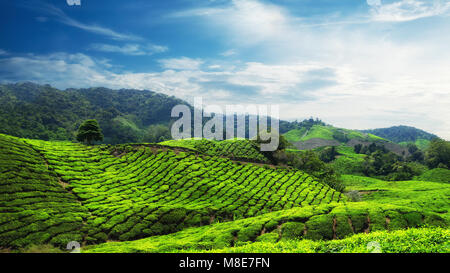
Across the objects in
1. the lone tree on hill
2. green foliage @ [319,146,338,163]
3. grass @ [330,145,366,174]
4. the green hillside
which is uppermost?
the lone tree on hill

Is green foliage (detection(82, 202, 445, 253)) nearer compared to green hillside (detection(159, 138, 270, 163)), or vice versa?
green foliage (detection(82, 202, 445, 253))

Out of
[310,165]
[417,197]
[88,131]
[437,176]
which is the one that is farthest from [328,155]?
[88,131]

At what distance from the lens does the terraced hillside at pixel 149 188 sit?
2905cm

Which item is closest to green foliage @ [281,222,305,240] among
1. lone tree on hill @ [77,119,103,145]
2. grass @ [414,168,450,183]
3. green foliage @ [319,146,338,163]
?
lone tree on hill @ [77,119,103,145]

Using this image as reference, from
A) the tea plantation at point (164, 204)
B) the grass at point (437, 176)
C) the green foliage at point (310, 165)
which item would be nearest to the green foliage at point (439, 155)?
the grass at point (437, 176)

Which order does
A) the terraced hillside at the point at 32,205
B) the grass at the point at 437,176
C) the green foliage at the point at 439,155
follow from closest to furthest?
the terraced hillside at the point at 32,205, the grass at the point at 437,176, the green foliage at the point at 439,155

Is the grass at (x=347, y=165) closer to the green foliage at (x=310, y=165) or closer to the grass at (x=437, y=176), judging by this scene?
the grass at (x=437, y=176)

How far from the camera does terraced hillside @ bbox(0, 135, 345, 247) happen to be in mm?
29052

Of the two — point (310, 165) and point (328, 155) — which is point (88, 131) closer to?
point (310, 165)

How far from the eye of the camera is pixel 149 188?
1610 inches

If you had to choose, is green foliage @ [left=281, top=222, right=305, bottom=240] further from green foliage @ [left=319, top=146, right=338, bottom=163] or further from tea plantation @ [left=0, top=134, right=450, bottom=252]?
green foliage @ [left=319, top=146, right=338, bottom=163]

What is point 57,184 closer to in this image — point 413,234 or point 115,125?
point 413,234
